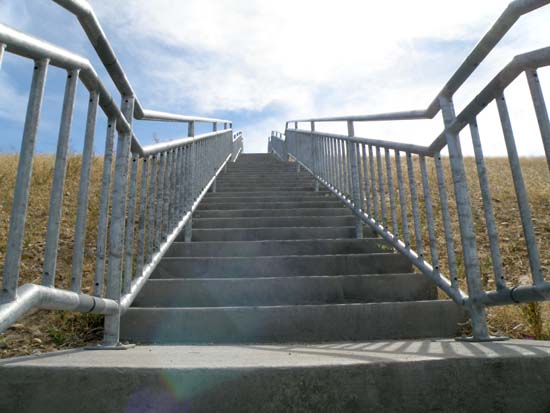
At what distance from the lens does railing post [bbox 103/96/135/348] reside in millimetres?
2018

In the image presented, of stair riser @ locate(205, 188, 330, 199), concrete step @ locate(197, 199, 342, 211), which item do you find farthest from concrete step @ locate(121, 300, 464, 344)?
stair riser @ locate(205, 188, 330, 199)

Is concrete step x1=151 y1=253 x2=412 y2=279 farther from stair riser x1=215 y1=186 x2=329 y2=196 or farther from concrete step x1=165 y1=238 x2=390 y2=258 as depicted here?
stair riser x1=215 y1=186 x2=329 y2=196

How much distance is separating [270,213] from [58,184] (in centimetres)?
363

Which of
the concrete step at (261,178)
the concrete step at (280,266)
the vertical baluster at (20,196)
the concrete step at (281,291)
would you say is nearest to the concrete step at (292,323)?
the concrete step at (281,291)

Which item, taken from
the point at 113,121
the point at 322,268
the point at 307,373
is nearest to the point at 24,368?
the point at 307,373

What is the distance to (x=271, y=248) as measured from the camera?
3754 mm

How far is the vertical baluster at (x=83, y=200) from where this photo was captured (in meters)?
1.59

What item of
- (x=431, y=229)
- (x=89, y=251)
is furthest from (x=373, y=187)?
(x=89, y=251)

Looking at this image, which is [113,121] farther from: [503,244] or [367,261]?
[503,244]

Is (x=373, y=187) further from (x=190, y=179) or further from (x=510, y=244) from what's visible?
(x=510, y=244)

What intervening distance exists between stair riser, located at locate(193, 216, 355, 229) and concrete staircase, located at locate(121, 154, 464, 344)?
13.7 inches

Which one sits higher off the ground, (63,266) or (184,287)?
(63,266)

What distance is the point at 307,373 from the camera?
1416 mm

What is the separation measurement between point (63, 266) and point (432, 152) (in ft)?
11.1
